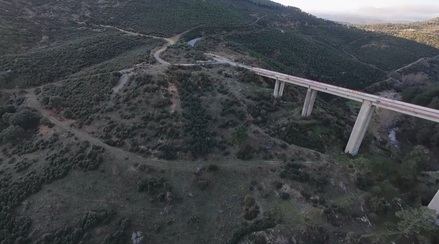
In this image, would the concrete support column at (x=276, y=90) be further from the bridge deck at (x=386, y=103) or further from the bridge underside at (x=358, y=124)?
the bridge underside at (x=358, y=124)

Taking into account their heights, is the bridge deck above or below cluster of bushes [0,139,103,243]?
above

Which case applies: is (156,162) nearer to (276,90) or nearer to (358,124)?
(276,90)

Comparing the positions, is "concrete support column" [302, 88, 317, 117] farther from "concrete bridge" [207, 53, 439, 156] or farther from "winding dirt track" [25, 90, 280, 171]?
"winding dirt track" [25, 90, 280, 171]

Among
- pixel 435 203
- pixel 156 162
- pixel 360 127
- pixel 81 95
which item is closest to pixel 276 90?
pixel 360 127

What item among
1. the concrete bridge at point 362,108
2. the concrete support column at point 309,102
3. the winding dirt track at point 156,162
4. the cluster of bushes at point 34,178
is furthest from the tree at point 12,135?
the concrete support column at point 309,102

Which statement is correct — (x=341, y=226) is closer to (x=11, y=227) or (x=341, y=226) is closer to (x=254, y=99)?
(x=254, y=99)

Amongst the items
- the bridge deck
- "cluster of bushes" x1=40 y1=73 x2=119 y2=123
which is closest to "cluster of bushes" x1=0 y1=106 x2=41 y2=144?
"cluster of bushes" x1=40 y1=73 x2=119 y2=123

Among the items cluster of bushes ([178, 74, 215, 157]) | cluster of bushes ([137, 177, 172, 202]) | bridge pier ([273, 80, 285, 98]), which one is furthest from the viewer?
bridge pier ([273, 80, 285, 98])
